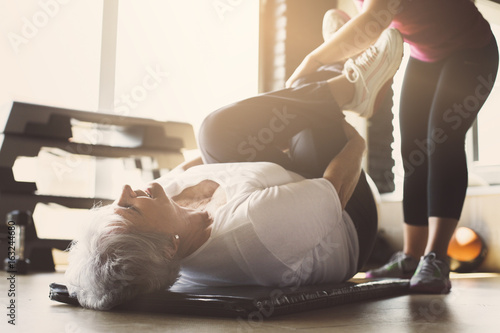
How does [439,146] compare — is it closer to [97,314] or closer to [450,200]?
[450,200]

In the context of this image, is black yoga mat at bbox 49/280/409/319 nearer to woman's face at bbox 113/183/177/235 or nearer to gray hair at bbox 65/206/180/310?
gray hair at bbox 65/206/180/310

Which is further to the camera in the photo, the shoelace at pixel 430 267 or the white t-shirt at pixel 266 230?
the shoelace at pixel 430 267

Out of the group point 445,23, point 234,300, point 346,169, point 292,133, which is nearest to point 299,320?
point 234,300

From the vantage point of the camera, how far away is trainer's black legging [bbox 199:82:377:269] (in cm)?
155

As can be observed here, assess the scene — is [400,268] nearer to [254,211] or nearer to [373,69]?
[373,69]

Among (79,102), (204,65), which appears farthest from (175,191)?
(204,65)

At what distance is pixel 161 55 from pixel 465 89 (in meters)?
2.32

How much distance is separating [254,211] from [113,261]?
0.31 meters

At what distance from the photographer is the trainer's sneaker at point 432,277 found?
1.66 metres

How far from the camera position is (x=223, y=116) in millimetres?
1548

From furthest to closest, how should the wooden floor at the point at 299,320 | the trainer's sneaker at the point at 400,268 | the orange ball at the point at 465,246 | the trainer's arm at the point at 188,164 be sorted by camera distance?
the orange ball at the point at 465,246 → the trainer's sneaker at the point at 400,268 → the trainer's arm at the point at 188,164 → the wooden floor at the point at 299,320

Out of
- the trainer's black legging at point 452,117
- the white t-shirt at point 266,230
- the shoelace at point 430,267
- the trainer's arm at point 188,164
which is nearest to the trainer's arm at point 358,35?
the trainer's black legging at point 452,117

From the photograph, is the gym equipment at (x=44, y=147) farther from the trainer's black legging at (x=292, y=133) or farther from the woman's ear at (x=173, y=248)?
the woman's ear at (x=173, y=248)

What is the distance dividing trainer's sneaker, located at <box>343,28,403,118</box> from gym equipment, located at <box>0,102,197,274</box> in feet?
5.11
